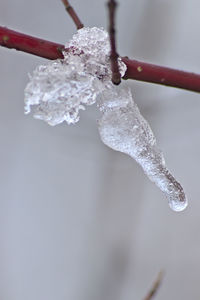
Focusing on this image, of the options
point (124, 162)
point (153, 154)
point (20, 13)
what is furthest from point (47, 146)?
point (153, 154)

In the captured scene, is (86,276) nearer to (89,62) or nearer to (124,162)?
(124,162)

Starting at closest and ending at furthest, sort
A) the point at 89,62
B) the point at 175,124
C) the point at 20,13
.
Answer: the point at 89,62
the point at 20,13
the point at 175,124

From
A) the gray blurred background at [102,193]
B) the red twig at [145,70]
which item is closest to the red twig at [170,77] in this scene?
the red twig at [145,70]

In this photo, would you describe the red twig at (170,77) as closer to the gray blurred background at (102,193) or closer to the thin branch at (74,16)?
the thin branch at (74,16)

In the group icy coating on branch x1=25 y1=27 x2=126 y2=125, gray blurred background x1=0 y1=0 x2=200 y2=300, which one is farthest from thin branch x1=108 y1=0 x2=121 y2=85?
gray blurred background x1=0 y1=0 x2=200 y2=300

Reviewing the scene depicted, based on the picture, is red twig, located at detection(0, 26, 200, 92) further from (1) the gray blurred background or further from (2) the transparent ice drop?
(1) the gray blurred background

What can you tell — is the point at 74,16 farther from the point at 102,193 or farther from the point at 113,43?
the point at 102,193

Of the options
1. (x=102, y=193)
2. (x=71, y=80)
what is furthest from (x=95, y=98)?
(x=102, y=193)
